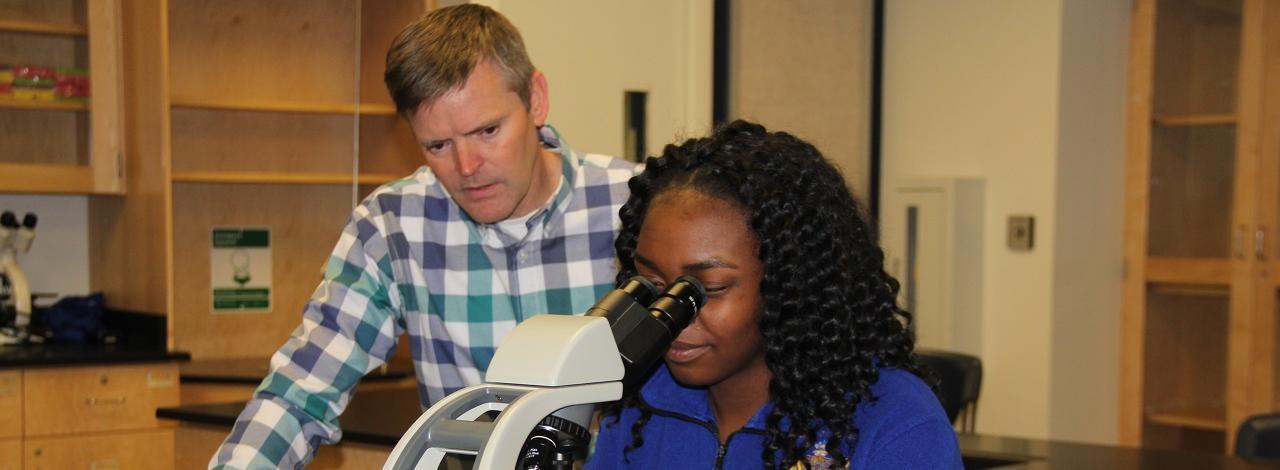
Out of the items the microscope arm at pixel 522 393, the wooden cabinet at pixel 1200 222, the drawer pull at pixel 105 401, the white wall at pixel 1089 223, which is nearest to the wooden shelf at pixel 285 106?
the drawer pull at pixel 105 401

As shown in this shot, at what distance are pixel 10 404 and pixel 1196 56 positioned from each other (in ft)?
12.7

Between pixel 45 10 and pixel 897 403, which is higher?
pixel 45 10

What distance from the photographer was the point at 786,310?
3.69ft

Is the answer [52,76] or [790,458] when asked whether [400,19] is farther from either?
[790,458]

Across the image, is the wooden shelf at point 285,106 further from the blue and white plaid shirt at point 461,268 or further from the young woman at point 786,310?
the young woman at point 786,310

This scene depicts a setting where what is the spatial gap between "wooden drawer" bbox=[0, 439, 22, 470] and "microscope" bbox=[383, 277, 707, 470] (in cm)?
306

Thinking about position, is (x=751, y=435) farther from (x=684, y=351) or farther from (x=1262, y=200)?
(x=1262, y=200)

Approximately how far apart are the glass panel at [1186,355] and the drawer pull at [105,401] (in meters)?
3.43

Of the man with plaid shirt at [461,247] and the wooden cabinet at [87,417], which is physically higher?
the man with plaid shirt at [461,247]

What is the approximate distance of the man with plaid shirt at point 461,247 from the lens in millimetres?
1497

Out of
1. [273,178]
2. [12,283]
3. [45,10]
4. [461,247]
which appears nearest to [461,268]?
[461,247]

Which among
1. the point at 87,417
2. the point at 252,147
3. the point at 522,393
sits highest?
the point at 252,147

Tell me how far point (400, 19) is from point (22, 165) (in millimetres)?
1248

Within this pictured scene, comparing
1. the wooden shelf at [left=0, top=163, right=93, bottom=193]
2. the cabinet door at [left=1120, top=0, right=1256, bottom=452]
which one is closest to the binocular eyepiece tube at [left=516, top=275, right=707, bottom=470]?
the wooden shelf at [left=0, top=163, right=93, bottom=193]
